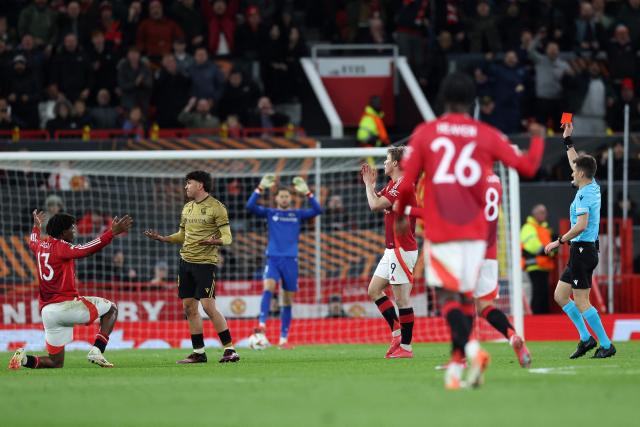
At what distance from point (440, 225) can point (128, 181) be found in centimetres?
1336

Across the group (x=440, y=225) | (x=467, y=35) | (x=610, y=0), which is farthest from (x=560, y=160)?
(x=440, y=225)

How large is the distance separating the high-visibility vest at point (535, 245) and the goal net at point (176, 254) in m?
0.47

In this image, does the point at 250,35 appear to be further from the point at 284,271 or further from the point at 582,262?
the point at 582,262

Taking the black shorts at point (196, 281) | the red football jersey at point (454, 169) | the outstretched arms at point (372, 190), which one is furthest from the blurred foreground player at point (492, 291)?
the black shorts at point (196, 281)

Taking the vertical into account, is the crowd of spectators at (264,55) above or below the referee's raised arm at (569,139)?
above

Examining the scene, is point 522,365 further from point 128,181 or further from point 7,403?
point 128,181

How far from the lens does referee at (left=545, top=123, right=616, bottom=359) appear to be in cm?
1318

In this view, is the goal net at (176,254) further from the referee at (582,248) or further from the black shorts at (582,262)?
the black shorts at (582,262)

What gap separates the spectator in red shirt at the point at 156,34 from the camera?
82.0ft

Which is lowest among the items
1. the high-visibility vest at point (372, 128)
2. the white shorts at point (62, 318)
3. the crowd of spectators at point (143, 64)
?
the white shorts at point (62, 318)

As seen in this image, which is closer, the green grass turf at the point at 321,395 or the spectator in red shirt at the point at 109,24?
the green grass turf at the point at 321,395

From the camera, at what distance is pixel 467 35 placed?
26.7 m

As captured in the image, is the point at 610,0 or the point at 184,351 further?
the point at 610,0

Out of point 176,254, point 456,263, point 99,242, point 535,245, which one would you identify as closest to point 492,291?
point 456,263
